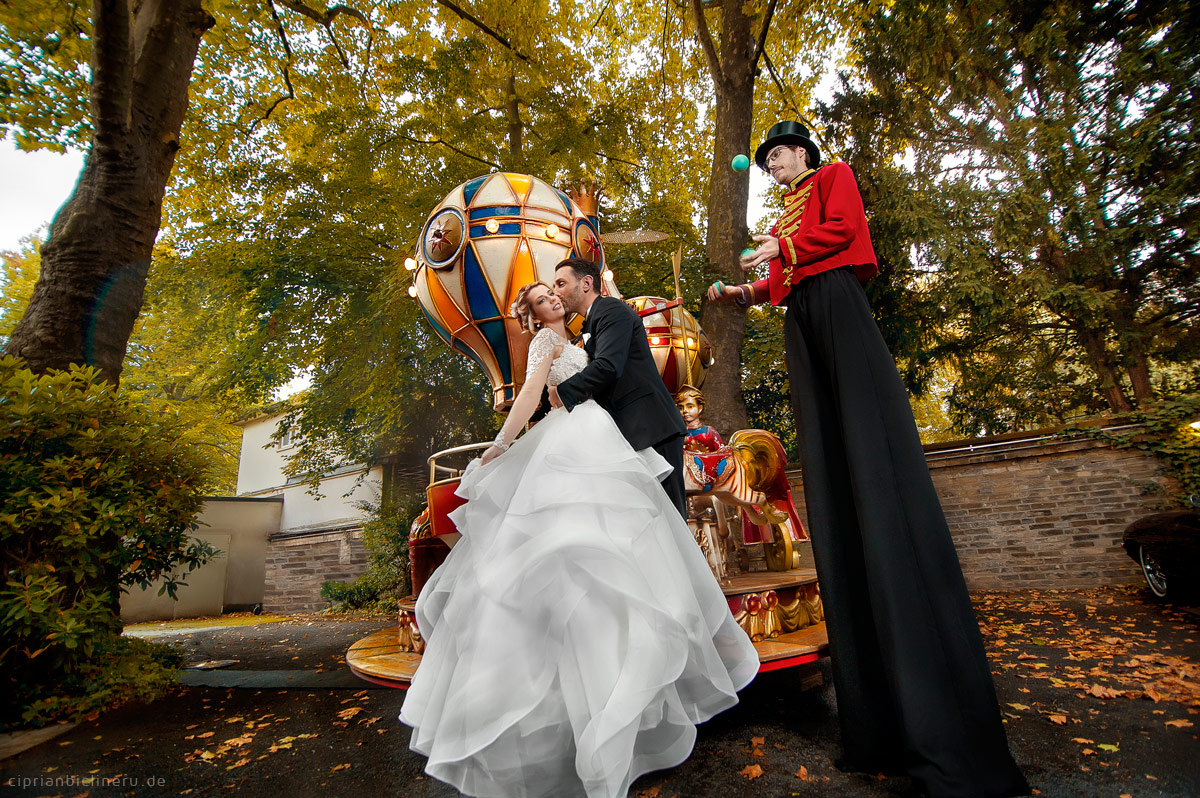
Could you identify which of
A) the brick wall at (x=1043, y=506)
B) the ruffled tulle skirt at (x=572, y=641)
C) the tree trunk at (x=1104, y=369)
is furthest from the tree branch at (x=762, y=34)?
the ruffled tulle skirt at (x=572, y=641)

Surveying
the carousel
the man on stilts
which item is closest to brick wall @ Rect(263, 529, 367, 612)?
the carousel

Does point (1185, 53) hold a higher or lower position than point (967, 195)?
higher

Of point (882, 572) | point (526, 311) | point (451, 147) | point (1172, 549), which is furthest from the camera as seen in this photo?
point (451, 147)

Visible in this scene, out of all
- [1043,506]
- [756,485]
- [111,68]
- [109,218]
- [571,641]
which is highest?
[111,68]

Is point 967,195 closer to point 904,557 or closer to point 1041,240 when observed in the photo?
point 1041,240

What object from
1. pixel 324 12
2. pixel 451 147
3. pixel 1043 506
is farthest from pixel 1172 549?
pixel 324 12

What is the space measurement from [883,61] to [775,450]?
10.8 metres

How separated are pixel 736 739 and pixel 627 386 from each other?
187cm

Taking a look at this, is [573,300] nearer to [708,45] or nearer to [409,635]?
[409,635]

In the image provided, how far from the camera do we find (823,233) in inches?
98.3

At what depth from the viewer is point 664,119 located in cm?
1283

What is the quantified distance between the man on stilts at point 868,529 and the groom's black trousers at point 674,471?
2.22ft

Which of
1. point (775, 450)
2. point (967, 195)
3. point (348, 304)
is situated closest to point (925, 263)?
point (967, 195)

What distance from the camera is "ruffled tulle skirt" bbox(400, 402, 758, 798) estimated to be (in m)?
1.90
